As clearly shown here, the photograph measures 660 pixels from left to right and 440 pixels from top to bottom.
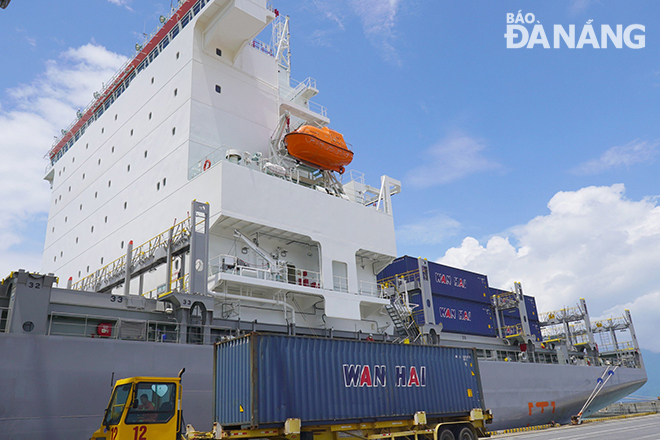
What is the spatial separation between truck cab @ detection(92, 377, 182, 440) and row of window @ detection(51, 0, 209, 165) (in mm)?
16354

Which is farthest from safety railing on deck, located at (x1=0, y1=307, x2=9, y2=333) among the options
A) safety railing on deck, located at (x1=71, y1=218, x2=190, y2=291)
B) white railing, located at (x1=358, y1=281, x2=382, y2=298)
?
white railing, located at (x1=358, y1=281, x2=382, y2=298)

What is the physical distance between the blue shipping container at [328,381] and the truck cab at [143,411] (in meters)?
1.14

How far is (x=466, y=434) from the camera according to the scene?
1132cm

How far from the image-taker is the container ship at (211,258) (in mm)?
11180

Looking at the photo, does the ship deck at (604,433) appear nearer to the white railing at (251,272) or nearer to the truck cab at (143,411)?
the white railing at (251,272)

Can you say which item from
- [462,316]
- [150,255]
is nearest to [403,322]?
[462,316]

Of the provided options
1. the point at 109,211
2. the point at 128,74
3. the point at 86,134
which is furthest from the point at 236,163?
the point at 86,134

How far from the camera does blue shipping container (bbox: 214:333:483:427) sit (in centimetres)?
858

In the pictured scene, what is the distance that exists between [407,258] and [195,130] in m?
11.7

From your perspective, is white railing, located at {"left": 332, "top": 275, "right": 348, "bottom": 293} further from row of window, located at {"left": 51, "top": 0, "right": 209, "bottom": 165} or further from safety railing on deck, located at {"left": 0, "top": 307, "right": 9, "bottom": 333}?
row of window, located at {"left": 51, "top": 0, "right": 209, "bottom": 165}

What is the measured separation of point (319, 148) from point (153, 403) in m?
13.6

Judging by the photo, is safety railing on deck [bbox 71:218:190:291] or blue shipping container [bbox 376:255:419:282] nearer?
safety railing on deck [bbox 71:218:190:291]

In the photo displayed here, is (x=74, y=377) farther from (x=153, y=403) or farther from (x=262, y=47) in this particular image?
(x=262, y=47)

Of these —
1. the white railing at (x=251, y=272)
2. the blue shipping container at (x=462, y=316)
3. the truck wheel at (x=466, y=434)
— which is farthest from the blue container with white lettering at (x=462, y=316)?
the truck wheel at (x=466, y=434)
